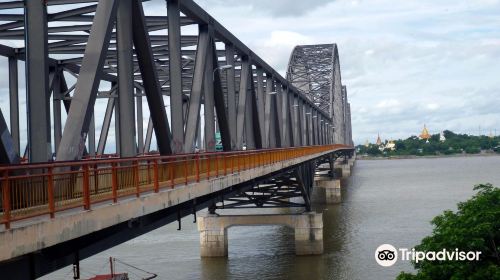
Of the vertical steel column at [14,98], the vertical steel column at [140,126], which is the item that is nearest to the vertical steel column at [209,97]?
the vertical steel column at [14,98]

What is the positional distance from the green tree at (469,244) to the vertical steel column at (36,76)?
13.2 meters

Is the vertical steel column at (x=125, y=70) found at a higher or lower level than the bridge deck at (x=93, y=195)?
higher

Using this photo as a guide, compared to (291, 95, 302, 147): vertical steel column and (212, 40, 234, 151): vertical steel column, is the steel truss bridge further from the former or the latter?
(291, 95, 302, 147): vertical steel column

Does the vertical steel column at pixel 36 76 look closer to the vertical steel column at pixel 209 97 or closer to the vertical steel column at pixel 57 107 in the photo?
the vertical steel column at pixel 209 97

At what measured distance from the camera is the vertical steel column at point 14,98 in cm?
2715

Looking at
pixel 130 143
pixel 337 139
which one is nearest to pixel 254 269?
pixel 130 143

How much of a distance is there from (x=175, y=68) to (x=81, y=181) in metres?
11.1

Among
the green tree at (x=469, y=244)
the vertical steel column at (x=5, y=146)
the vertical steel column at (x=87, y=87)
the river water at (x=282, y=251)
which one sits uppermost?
the vertical steel column at (x=87, y=87)

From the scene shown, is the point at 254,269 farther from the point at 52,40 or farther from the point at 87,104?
the point at 87,104

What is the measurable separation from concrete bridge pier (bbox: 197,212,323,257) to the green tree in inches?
798

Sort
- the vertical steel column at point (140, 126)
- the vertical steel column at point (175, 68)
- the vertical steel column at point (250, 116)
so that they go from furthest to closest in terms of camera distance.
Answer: the vertical steel column at point (140, 126) < the vertical steel column at point (250, 116) < the vertical steel column at point (175, 68)

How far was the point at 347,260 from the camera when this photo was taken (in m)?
40.2

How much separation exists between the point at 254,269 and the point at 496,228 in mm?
19077

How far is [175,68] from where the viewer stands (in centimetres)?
2248
